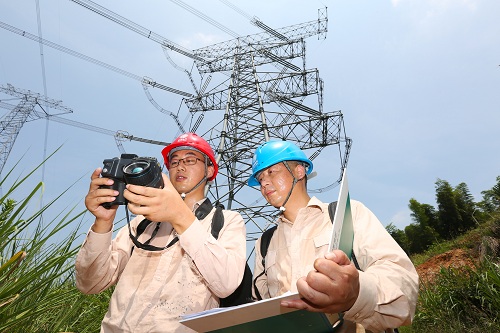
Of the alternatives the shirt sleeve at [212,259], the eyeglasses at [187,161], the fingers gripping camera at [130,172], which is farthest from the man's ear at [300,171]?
the fingers gripping camera at [130,172]

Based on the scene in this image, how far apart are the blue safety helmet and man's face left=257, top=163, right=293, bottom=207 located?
39mm

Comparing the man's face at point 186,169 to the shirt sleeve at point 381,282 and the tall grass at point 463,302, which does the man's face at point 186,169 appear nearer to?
the shirt sleeve at point 381,282

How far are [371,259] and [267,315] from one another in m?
0.64

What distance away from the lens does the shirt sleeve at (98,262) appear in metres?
1.93

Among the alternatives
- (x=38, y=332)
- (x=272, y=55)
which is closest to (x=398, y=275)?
(x=38, y=332)

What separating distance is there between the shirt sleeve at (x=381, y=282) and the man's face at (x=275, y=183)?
25.6 inches

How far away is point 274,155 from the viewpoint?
2547 millimetres

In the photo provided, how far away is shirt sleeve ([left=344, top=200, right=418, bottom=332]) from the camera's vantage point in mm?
1341

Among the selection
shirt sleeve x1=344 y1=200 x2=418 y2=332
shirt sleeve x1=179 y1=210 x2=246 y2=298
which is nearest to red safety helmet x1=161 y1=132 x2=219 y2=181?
shirt sleeve x1=179 y1=210 x2=246 y2=298

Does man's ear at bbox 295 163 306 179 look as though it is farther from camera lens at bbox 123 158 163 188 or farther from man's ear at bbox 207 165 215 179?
camera lens at bbox 123 158 163 188

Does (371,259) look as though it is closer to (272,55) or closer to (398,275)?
(398,275)

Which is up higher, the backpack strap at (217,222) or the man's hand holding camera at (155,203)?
the man's hand holding camera at (155,203)

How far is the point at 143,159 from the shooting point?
5.51ft

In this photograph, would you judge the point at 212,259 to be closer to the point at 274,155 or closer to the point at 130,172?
the point at 130,172
